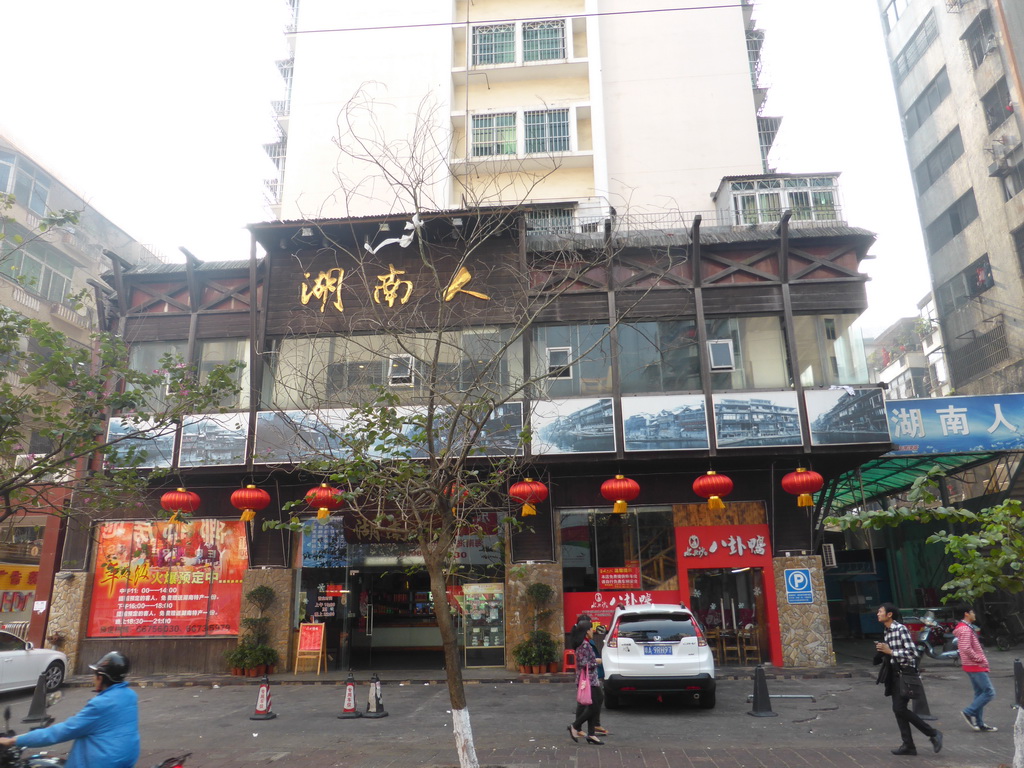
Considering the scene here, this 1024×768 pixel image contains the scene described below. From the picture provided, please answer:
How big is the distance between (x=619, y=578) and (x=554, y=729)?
662cm

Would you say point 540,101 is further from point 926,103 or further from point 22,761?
point 22,761

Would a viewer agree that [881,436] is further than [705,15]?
No

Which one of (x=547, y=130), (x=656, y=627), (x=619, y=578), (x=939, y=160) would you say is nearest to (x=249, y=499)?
(x=619, y=578)

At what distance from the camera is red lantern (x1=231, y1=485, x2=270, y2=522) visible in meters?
16.0

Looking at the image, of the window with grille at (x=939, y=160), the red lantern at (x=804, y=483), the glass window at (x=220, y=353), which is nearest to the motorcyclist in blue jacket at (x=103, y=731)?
the red lantern at (x=804, y=483)

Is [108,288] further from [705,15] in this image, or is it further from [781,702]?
[705,15]

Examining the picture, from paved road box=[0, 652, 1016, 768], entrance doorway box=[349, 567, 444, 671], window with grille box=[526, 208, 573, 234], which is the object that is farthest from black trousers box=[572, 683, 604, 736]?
window with grille box=[526, 208, 573, 234]

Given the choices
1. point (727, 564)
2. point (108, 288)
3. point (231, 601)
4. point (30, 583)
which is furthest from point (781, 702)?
point (30, 583)

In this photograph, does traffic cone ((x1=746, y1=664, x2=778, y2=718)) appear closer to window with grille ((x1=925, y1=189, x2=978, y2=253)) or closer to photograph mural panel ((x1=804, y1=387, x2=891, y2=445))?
photograph mural panel ((x1=804, y1=387, x2=891, y2=445))

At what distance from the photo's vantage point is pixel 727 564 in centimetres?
1691

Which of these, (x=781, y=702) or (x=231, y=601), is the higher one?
(x=231, y=601)

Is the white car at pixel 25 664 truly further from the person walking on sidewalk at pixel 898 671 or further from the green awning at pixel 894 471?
the green awning at pixel 894 471

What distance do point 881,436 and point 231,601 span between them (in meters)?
15.7

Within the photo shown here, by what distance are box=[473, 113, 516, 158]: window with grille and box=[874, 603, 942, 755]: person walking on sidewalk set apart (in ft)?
62.5
